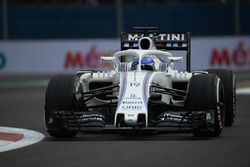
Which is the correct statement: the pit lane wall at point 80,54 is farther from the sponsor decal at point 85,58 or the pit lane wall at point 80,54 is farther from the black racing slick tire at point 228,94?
the black racing slick tire at point 228,94

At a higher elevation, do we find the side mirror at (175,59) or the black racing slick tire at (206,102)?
the side mirror at (175,59)

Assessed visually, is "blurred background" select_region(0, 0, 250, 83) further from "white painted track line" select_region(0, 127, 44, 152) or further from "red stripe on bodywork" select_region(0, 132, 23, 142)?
"red stripe on bodywork" select_region(0, 132, 23, 142)

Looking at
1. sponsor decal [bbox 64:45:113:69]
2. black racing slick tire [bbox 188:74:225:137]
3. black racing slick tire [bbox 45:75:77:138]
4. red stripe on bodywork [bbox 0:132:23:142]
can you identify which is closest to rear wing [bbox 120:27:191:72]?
black racing slick tire [bbox 188:74:225:137]

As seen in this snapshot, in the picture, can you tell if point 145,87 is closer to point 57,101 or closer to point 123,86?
point 123,86

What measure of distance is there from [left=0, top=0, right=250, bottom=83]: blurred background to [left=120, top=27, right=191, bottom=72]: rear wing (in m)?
18.4

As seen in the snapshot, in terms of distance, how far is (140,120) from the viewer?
12.8 meters

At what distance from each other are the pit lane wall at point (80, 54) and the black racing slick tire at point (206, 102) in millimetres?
21401

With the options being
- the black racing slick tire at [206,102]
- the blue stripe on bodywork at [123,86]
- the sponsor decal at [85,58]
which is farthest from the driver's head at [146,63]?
the sponsor decal at [85,58]

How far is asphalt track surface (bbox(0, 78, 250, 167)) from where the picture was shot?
10555 millimetres
